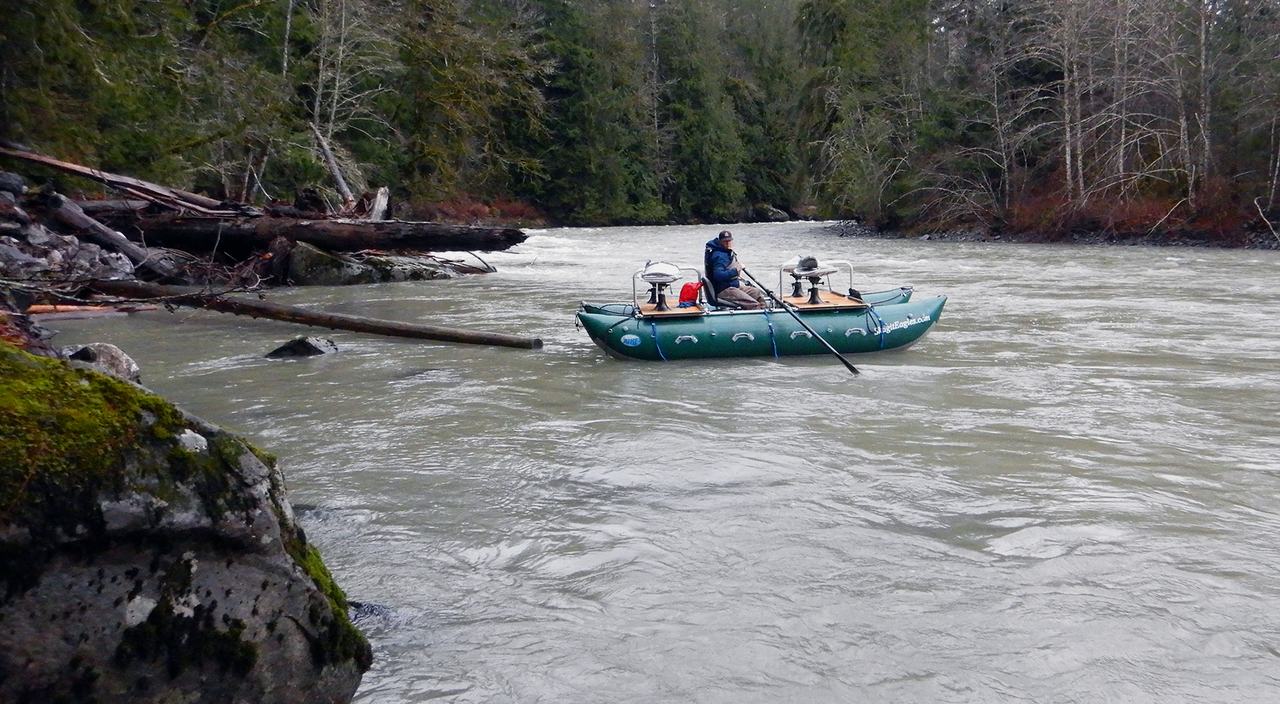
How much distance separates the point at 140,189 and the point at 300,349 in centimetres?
572

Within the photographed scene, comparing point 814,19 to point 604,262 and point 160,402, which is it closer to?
point 604,262

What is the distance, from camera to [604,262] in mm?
22984

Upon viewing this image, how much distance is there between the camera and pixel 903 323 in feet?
33.4

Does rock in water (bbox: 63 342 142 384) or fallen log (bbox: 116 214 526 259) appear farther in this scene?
fallen log (bbox: 116 214 526 259)

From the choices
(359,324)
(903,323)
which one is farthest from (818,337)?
(359,324)

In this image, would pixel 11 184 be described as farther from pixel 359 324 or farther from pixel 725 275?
pixel 725 275

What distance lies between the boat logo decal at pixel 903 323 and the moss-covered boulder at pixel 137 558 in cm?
782

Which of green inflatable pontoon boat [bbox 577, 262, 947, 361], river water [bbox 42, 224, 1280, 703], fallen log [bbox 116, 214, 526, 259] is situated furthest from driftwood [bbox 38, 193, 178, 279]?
green inflatable pontoon boat [bbox 577, 262, 947, 361]

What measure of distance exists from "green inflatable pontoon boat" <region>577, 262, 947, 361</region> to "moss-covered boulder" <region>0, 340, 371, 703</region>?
685 centimetres

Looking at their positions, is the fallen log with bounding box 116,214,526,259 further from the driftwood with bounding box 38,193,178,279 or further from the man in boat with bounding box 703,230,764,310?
the man in boat with bounding box 703,230,764,310

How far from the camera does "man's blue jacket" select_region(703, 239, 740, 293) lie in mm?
10531

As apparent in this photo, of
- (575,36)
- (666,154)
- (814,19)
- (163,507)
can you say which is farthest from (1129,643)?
(666,154)

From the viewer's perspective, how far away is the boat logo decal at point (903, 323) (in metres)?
10.1

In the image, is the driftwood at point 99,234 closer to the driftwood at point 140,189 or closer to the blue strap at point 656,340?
the driftwood at point 140,189
